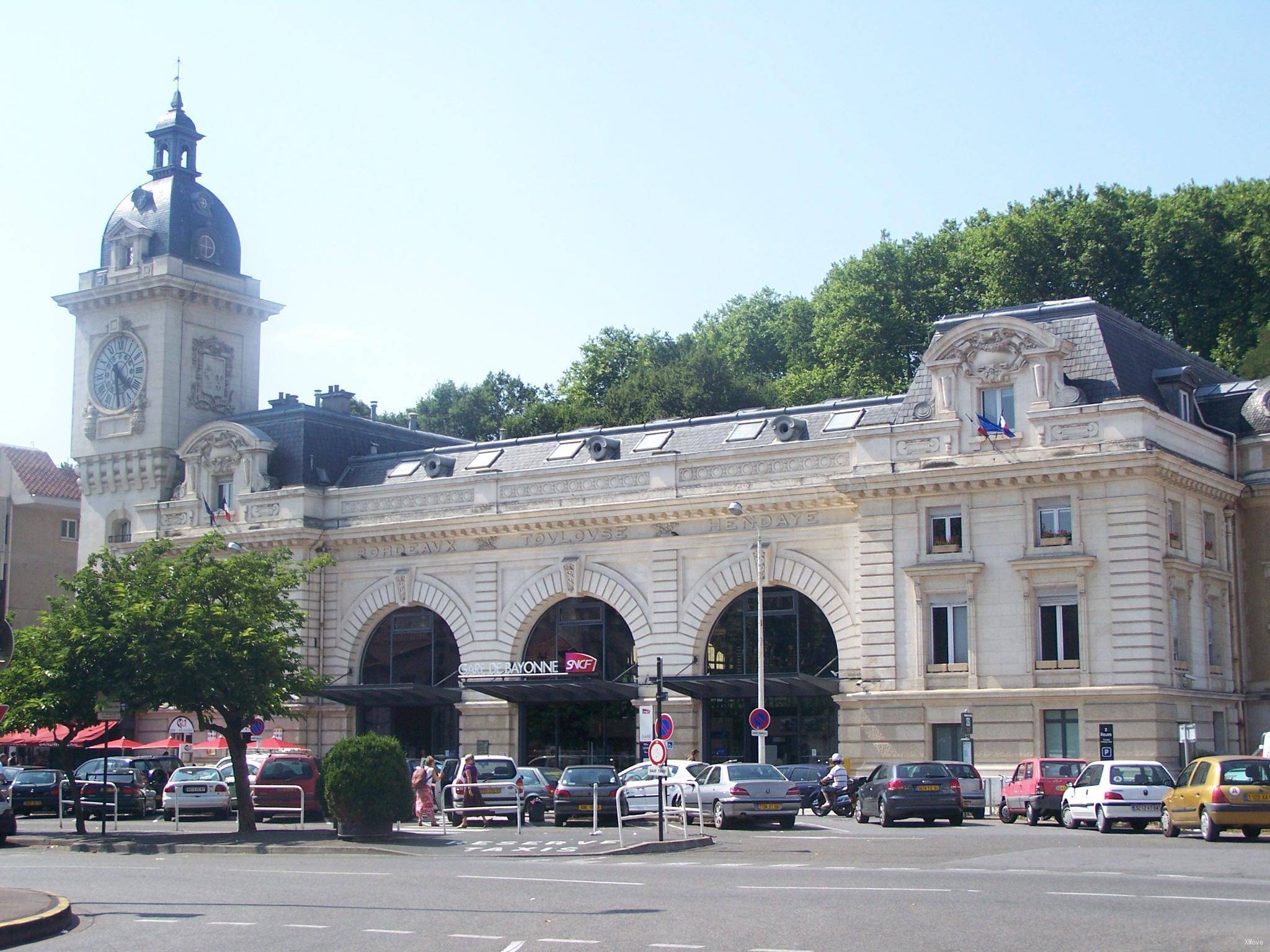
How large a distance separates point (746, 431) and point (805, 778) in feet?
44.0

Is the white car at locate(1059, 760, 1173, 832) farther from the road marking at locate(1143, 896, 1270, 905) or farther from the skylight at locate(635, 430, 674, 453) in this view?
the skylight at locate(635, 430, 674, 453)

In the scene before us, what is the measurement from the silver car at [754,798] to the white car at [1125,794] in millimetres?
6150

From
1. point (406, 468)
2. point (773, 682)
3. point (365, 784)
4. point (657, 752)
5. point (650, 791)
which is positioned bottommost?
point (650, 791)

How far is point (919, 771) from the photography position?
3581cm

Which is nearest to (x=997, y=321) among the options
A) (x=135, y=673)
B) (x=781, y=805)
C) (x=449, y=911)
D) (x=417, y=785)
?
(x=781, y=805)

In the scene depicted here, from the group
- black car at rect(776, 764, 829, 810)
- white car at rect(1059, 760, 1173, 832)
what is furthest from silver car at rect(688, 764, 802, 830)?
white car at rect(1059, 760, 1173, 832)

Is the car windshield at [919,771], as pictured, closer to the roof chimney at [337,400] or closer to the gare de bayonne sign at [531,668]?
the gare de bayonne sign at [531,668]

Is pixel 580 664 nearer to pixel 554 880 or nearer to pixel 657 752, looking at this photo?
pixel 657 752

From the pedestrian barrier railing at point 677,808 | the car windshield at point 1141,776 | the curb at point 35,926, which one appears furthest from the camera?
the pedestrian barrier railing at point 677,808

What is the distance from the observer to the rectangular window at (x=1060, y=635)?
44.0 m

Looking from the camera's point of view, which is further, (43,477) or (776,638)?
(43,477)

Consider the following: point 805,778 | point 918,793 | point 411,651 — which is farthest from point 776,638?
point 918,793

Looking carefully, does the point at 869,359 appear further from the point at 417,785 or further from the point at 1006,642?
the point at 417,785

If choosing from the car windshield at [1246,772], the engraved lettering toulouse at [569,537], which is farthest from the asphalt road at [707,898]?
the engraved lettering toulouse at [569,537]
